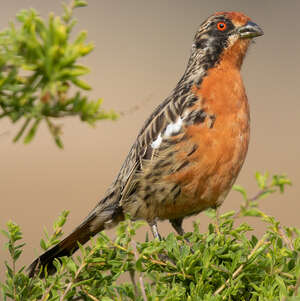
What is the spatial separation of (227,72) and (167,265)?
1678 millimetres

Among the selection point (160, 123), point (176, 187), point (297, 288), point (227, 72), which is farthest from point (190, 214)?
point (297, 288)

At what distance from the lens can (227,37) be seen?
11.5 ft

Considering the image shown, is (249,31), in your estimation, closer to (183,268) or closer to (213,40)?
(213,40)

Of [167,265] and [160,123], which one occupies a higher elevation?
[160,123]

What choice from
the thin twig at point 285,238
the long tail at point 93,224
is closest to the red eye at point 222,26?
the long tail at point 93,224

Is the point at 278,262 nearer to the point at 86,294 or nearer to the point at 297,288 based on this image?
the point at 297,288

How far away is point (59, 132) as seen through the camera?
1.16 metres

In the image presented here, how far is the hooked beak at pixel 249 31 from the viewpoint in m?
3.42

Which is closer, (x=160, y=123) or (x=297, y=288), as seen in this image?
(x=297, y=288)

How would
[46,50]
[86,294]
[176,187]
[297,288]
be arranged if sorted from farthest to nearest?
[176,187]
[86,294]
[297,288]
[46,50]

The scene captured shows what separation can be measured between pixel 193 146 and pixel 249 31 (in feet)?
2.77

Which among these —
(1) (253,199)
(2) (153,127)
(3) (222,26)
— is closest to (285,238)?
(1) (253,199)

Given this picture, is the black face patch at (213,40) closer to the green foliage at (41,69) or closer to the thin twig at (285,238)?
the thin twig at (285,238)

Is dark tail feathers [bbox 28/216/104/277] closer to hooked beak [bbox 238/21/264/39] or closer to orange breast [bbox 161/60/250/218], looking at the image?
orange breast [bbox 161/60/250/218]
